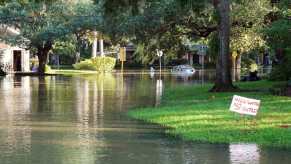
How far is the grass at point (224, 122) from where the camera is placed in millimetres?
13609

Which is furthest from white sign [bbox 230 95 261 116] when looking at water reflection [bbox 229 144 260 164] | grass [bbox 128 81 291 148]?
water reflection [bbox 229 144 260 164]

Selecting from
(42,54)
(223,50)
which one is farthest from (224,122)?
(42,54)

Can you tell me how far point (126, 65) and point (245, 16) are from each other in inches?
2693

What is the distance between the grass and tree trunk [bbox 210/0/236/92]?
4433 millimetres

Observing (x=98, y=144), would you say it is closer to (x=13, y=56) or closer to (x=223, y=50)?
(x=223, y=50)

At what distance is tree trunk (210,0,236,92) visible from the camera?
2633 cm

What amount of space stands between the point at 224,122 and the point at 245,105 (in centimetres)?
136

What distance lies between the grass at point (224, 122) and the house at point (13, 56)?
1836 inches

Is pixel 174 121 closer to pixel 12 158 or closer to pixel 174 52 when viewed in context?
pixel 12 158

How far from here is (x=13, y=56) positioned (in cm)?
7044

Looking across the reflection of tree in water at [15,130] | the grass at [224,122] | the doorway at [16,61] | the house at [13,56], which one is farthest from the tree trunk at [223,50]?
the doorway at [16,61]

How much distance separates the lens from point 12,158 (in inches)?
446

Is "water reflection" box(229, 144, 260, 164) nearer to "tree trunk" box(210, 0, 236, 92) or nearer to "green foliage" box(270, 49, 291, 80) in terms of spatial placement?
"tree trunk" box(210, 0, 236, 92)

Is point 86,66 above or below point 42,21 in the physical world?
below
